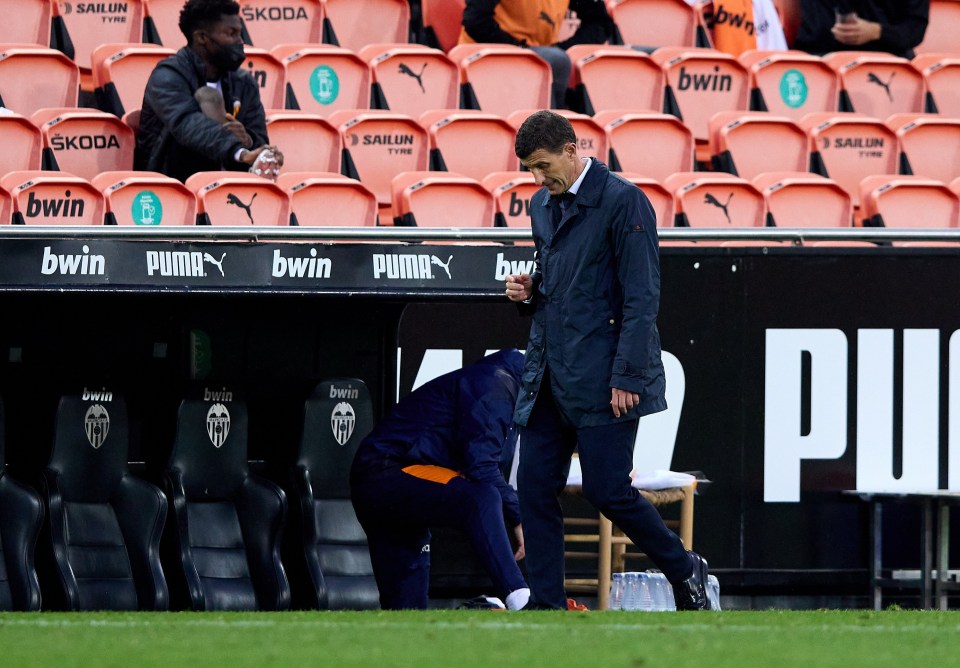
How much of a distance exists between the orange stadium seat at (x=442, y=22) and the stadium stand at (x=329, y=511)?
423cm

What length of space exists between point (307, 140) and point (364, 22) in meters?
1.85

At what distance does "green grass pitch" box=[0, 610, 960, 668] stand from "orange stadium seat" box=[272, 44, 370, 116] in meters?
4.99

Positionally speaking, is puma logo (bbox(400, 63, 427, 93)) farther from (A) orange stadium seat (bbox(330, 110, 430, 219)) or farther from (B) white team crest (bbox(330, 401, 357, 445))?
(B) white team crest (bbox(330, 401, 357, 445))

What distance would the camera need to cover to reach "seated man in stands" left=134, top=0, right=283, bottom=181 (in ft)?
27.5

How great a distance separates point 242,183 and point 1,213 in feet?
3.77

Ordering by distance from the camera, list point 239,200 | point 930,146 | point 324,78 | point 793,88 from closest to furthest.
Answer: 1. point 239,200
2. point 324,78
3. point 930,146
4. point 793,88

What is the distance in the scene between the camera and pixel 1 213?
26.0 ft

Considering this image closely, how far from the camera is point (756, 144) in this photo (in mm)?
10125

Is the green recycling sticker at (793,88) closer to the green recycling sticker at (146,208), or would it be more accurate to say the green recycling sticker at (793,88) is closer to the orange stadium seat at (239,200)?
the orange stadium seat at (239,200)

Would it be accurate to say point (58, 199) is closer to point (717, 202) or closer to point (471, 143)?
point (471, 143)

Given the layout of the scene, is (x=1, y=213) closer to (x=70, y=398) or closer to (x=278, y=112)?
(x=70, y=398)

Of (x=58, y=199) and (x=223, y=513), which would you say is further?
(x=58, y=199)

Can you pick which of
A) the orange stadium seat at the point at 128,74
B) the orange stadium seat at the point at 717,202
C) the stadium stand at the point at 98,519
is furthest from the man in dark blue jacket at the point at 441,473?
the orange stadium seat at the point at 128,74

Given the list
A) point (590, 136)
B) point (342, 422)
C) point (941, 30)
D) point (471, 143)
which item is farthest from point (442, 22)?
point (342, 422)
